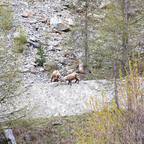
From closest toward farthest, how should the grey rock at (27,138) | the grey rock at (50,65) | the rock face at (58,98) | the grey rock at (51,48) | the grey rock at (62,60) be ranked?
1. the grey rock at (27,138)
2. the rock face at (58,98)
3. the grey rock at (50,65)
4. the grey rock at (62,60)
5. the grey rock at (51,48)

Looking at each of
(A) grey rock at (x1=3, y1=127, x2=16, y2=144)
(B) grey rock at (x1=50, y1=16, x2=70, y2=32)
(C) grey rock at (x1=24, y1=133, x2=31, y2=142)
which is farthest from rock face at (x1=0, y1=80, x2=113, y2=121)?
(B) grey rock at (x1=50, y1=16, x2=70, y2=32)

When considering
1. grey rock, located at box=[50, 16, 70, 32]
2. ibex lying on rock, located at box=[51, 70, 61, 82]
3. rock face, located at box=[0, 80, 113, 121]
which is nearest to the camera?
rock face, located at box=[0, 80, 113, 121]

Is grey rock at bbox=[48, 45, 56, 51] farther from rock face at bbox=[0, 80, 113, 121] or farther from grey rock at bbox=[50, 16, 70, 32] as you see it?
rock face at bbox=[0, 80, 113, 121]

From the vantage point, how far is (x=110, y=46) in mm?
10234

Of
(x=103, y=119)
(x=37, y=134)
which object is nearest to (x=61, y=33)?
(x=37, y=134)

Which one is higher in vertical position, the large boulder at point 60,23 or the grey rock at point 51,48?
the large boulder at point 60,23

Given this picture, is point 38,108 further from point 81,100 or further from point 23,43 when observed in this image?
point 23,43

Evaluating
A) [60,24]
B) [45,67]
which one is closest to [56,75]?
[45,67]

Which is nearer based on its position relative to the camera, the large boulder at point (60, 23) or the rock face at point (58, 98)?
the rock face at point (58, 98)

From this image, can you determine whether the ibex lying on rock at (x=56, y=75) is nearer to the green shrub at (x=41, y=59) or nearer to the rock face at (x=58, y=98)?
the rock face at (x=58, y=98)

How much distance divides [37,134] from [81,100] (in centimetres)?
425

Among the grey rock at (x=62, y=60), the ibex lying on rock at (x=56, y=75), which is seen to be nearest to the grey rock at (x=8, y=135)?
the ibex lying on rock at (x=56, y=75)

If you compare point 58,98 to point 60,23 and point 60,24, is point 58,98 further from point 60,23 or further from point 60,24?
point 60,23

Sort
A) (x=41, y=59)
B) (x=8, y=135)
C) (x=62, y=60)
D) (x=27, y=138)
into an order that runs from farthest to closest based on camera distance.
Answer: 1. (x=62, y=60)
2. (x=41, y=59)
3. (x=27, y=138)
4. (x=8, y=135)
